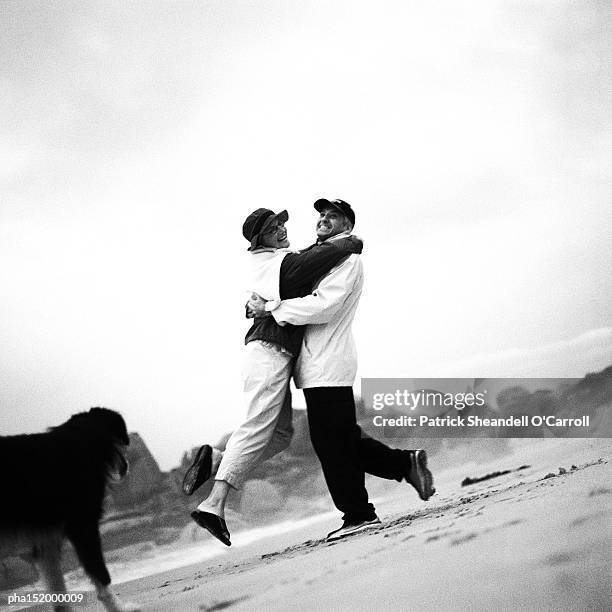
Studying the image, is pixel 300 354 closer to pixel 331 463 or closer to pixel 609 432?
pixel 331 463

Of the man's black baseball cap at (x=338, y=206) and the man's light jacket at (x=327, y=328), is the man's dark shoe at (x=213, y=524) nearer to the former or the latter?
the man's light jacket at (x=327, y=328)

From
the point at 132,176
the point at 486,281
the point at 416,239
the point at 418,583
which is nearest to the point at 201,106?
the point at 132,176

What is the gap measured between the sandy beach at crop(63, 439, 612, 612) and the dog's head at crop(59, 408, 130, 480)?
14.2 inches

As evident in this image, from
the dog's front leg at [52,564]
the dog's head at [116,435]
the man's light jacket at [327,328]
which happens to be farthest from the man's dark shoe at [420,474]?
the dog's front leg at [52,564]

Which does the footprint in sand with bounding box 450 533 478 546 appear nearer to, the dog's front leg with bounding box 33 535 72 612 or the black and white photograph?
the black and white photograph

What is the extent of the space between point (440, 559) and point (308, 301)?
33.1 inches

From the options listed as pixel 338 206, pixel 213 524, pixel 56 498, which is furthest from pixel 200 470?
pixel 338 206

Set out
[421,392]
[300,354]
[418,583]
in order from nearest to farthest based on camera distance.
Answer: [418,583], [300,354], [421,392]

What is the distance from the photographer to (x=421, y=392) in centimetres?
273

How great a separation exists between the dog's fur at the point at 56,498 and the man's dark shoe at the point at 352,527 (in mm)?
654

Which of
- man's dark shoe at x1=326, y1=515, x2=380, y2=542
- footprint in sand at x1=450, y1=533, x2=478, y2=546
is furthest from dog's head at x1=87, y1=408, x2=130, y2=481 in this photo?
footprint in sand at x1=450, y1=533, x2=478, y2=546

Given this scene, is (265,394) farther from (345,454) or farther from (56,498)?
(56,498)

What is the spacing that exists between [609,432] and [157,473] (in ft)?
4.87

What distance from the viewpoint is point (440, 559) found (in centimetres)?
240
